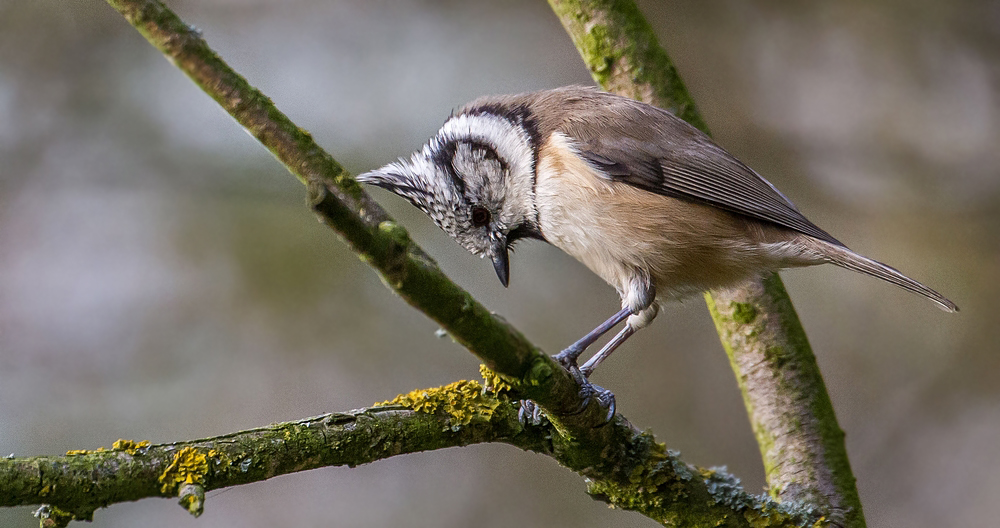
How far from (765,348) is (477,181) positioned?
1.17m

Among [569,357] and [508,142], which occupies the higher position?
[508,142]

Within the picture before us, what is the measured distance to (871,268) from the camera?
252 cm

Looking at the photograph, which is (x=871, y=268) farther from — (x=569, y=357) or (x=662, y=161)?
(x=569, y=357)

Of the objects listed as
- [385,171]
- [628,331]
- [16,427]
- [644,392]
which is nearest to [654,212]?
[628,331]

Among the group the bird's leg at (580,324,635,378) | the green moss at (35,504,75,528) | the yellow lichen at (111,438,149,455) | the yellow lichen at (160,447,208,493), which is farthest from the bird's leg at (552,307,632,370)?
the green moss at (35,504,75,528)

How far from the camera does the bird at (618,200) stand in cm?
271

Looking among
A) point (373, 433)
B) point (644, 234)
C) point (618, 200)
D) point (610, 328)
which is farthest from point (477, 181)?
point (373, 433)

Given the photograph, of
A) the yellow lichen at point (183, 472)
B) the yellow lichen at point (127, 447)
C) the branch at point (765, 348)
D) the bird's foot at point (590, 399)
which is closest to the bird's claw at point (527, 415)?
the bird's foot at point (590, 399)

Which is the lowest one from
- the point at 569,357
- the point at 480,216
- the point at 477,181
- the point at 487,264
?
the point at 569,357

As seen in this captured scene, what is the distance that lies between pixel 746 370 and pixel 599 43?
1.31 meters

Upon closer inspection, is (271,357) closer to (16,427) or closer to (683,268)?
(16,427)

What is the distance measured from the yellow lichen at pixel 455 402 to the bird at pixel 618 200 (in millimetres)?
639

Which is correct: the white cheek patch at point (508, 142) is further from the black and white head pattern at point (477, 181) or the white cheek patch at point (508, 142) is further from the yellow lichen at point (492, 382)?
the yellow lichen at point (492, 382)

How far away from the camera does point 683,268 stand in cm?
275
